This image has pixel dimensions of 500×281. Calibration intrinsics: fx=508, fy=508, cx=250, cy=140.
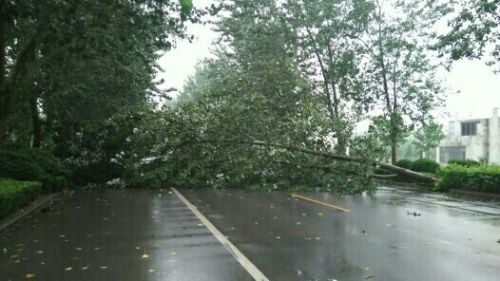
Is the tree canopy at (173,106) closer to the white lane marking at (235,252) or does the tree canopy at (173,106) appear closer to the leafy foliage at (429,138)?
the white lane marking at (235,252)

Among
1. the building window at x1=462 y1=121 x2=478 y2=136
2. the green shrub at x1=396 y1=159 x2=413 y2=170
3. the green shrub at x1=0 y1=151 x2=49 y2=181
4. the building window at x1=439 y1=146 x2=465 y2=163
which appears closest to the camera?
the green shrub at x1=0 y1=151 x2=49 y2=181

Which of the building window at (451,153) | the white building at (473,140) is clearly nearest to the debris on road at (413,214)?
the white building at (473,140)

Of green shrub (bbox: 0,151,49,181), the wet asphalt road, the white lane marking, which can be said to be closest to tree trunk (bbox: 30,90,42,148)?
green shrub (bbox: 0,151,49,181)

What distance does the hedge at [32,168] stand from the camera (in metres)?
17.9

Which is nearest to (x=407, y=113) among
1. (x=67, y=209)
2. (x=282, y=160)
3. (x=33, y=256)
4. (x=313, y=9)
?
(x=313, y=9)

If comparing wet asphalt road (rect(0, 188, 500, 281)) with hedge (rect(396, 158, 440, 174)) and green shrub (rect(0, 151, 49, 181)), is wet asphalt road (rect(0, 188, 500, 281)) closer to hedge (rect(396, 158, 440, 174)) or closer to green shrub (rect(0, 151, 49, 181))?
green shrub (rect(0, 151, 49, 181))

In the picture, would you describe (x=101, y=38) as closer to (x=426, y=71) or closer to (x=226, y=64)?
(x=426, y=71)

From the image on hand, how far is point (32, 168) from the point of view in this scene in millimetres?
18359

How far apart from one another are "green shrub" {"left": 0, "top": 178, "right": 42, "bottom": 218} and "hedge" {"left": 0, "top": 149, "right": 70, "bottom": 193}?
1935 mm

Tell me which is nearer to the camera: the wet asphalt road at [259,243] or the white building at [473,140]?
the wet asphalt road at [259,243]

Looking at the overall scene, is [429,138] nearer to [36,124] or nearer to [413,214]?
[36,124]

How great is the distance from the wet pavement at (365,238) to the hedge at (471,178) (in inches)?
117

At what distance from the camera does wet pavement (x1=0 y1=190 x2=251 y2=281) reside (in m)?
6.86

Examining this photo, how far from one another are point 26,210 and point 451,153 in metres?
61.1
